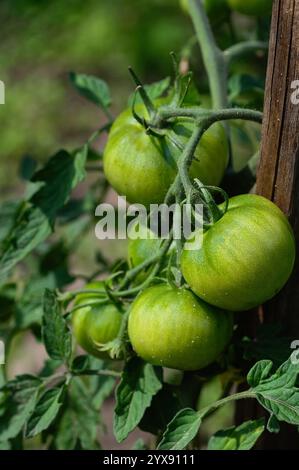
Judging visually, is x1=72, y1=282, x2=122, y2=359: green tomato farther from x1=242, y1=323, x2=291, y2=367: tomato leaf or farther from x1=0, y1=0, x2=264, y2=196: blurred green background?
x1=0, y1=0, x2=264, y2=196: blurred green background

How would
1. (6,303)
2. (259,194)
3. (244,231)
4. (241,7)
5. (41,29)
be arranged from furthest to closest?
(41,29), (6,303), (241,7), (259,194), (244,231)

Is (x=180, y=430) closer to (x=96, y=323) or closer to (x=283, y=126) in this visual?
(x=96, y=323)

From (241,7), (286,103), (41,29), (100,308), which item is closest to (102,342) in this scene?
(100,308)

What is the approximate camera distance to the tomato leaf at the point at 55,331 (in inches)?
45.9

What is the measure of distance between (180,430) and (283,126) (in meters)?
0.45

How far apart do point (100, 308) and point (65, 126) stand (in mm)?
2936

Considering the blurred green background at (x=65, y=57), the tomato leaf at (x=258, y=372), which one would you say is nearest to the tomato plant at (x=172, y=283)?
the tomato leaf at (x=258, y=372)

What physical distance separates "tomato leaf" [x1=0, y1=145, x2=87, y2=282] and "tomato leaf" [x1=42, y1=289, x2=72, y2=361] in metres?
0.12

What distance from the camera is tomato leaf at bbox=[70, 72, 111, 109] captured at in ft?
4.63

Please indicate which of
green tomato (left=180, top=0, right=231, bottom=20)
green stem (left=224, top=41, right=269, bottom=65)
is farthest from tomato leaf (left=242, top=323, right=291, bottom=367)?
green tomato (left=180, top=0, right=231, bottom=20)

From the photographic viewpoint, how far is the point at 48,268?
1.63 meters

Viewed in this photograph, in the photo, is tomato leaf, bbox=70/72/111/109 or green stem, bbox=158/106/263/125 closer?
green stem, bbox=158/106/263/125

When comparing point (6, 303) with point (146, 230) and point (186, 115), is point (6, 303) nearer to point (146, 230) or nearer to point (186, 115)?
point (146, 230)

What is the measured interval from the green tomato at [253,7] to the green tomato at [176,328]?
23.4 inches
